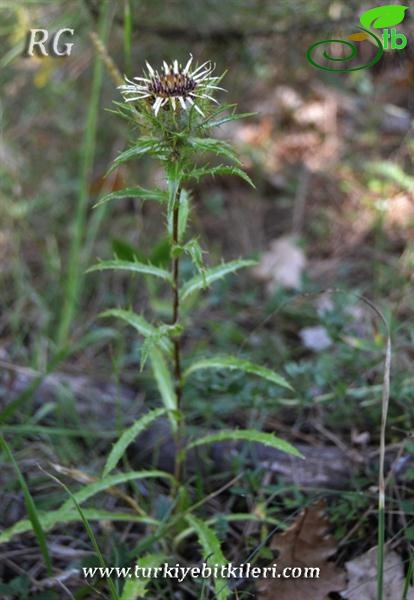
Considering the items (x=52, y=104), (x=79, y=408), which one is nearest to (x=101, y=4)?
(x=52, y=104)

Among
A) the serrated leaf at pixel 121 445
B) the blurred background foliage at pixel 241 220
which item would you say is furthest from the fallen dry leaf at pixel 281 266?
the serrated leaf at pixel 121 445

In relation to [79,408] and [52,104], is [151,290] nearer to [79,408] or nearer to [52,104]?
[79,408]

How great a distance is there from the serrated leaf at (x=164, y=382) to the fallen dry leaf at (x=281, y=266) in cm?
110

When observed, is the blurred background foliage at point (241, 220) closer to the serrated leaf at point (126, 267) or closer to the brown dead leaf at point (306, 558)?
the brown dead leaf at point (306, 558)

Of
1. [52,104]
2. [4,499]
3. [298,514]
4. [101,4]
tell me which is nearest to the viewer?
[298,514]

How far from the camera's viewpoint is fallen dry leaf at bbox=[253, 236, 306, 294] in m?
2.86

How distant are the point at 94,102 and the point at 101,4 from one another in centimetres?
42

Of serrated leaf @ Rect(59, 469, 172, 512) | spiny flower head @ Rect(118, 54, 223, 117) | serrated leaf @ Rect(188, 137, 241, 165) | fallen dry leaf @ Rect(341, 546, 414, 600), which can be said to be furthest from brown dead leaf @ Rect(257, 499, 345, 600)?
spiny flower head @ Rect(118, 54, 223, 117)

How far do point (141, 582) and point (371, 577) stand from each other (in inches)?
21.6

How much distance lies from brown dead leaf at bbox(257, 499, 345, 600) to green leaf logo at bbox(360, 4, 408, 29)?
67.2 inches

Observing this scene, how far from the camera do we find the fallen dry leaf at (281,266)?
286 cm

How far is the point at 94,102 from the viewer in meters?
2.36

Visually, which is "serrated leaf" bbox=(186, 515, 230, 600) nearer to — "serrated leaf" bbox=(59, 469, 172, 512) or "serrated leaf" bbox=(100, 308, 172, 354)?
"serrated leaf" bbox=(59, 469, 172, 512)

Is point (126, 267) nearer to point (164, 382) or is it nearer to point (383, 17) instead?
point (164, 382)
